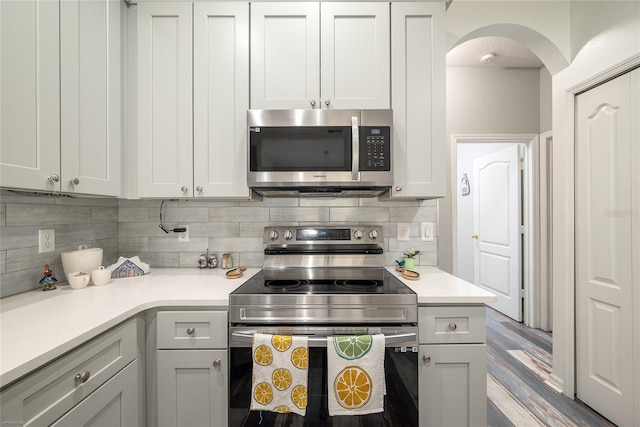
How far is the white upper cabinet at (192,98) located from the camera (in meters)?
1.59

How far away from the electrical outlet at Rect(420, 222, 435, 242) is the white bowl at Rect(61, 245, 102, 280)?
198 centimetres

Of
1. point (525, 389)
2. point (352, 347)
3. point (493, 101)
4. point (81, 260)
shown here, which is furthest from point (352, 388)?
point (493, 101)

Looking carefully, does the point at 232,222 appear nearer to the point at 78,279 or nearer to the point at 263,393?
the point at 78,279

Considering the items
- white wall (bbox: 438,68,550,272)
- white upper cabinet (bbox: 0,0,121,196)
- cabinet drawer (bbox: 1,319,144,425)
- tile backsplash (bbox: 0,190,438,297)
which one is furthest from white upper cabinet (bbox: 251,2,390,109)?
white wall (bbox: 438,68,550,272)

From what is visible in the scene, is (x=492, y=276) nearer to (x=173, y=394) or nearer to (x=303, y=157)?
(x=303, y=157)

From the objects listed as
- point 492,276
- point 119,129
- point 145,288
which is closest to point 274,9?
point 119,129

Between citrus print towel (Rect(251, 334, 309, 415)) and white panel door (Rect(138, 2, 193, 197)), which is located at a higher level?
white panel door (Rect(138, 2, 193, 197))

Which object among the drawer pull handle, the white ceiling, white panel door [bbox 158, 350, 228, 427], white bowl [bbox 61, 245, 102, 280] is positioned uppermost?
the white ceiling

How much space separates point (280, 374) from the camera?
3.87 feet

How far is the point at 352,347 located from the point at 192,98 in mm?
1576

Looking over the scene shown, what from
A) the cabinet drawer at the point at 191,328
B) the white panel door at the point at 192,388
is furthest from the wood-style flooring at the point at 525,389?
the cabinet drawer at the point at 191,328

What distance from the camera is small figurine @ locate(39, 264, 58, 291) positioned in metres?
1.36

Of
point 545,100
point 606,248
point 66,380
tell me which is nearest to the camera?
point 66,380

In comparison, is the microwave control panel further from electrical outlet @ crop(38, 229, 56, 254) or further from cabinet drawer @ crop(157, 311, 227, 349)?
electrical outlet @ crop(38, 229, 56, 254)
